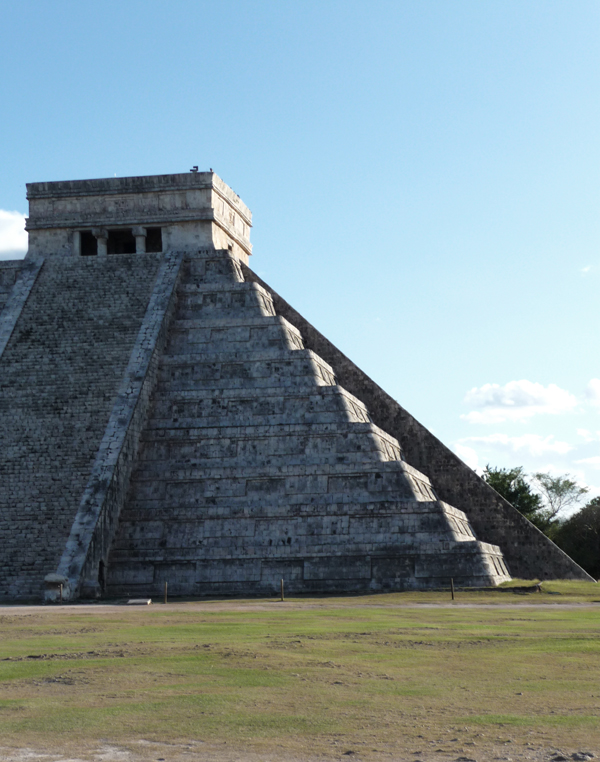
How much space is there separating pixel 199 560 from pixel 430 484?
6.71 meters

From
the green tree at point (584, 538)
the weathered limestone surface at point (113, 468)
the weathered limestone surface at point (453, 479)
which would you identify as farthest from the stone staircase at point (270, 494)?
the green tree at point (584, 538)

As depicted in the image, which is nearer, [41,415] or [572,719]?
[572,719]

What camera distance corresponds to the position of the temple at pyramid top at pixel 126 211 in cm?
2961

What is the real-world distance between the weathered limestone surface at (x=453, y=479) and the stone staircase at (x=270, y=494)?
1327 mm

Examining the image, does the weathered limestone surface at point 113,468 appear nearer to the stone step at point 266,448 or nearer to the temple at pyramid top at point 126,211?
the stone step at point 266,448

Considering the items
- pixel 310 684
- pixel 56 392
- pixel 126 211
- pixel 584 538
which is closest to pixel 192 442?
pixel 56 392

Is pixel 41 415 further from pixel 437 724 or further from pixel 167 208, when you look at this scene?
pixel 437 724

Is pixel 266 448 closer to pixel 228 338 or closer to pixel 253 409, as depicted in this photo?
pixel 253 409

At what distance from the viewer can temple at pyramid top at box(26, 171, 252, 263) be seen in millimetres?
29609

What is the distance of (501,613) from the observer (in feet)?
53.4

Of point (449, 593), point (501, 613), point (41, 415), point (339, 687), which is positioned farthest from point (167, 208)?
point (339, 687)

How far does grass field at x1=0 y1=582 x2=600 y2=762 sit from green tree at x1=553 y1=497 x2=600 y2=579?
71.3 feet

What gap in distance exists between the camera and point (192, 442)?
2427cm

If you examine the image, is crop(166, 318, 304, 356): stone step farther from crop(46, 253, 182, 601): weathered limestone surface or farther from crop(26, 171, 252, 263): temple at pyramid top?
crop(26, 171, 252, 263): temple at pyramid top
